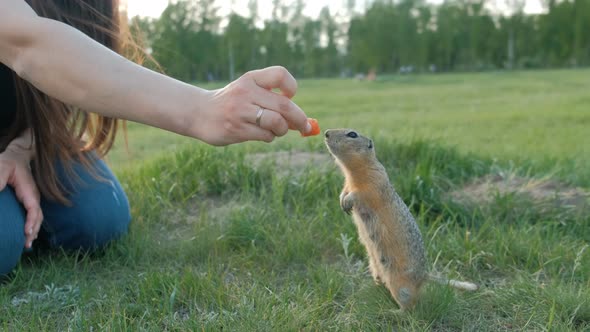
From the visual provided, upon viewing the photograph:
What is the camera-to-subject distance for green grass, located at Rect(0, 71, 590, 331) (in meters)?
1.92

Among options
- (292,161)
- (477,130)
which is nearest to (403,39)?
(477,130)

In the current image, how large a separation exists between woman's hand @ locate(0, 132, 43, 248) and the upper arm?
92 cm

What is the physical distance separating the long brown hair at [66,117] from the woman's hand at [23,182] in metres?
0.05

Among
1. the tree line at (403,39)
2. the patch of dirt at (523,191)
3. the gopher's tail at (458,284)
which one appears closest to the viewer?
the gopher's tail at (458,284)

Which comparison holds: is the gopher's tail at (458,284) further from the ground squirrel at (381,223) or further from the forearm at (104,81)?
the forearm at (104,81)

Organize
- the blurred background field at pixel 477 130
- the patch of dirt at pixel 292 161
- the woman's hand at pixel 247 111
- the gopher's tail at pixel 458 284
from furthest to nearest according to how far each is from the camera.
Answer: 1. the blurred background field at pixel 477 130
2. the patch of dirt at pixel 292 161
3. the gopher's tail at pixel 458 284
4. the woman's hand at pixel 247 111

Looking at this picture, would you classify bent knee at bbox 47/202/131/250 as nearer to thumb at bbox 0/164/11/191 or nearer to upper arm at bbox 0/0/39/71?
thumb at bbox 0/164/11/191

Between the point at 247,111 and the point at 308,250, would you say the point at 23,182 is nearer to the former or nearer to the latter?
the point at 308,250

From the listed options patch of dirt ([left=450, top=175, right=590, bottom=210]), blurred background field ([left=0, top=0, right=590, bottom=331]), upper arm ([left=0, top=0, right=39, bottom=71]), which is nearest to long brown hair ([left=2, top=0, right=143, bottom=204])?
blurred background field ([left=0, top=0, right=590, bottom=331])

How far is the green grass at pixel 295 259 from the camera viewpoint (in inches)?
75.8

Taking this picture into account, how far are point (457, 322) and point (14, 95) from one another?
199 centimetres

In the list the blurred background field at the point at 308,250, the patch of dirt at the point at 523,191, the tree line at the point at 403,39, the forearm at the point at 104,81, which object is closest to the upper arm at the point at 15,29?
the forearm at the point at 104,81

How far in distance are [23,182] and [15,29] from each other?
41.1 inches

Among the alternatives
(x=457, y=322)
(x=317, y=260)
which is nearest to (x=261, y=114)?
(x=457, y=322)
